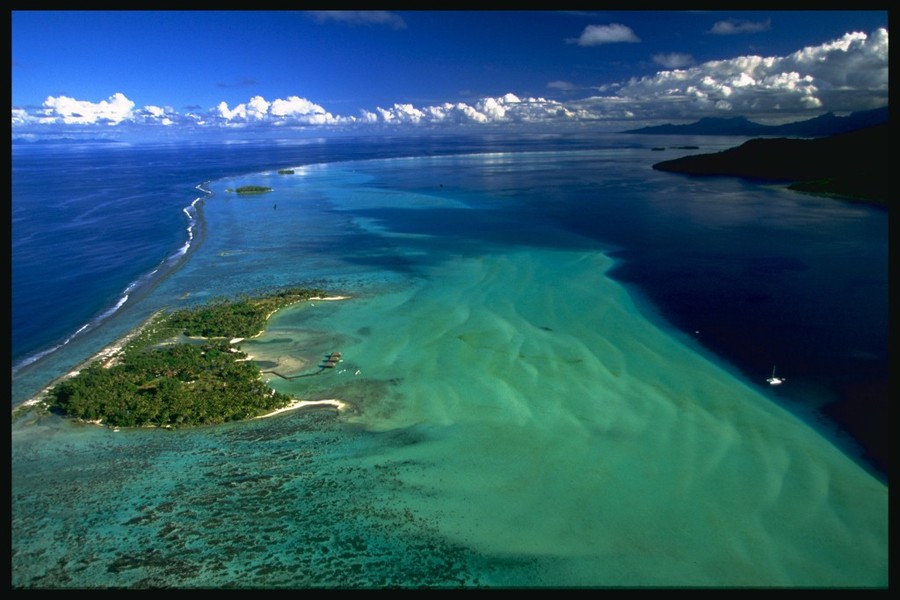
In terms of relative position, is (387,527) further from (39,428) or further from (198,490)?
(39,428)

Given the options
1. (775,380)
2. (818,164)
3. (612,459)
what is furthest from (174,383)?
(818,164)

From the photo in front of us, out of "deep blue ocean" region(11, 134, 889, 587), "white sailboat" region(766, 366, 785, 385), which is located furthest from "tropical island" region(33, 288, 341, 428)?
"white sailboat" region(766, 366, 785, 385)

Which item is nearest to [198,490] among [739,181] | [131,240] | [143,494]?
[143,494]

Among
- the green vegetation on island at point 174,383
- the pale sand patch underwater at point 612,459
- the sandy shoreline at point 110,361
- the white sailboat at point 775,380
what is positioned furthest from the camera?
the white sailboat at point 775,380

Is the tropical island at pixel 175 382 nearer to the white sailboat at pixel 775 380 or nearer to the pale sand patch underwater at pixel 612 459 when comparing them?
the pale sand patch underwater at pixel 612 459

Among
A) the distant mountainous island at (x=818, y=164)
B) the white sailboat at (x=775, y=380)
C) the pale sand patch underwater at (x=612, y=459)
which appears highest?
the distant mountainous island at (x=818, y=164)

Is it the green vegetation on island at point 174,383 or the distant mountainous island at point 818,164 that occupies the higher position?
the distant mountainous island at point 818,164

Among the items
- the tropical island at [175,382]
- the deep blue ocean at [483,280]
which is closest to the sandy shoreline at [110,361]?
the tropical island at [175,382]
